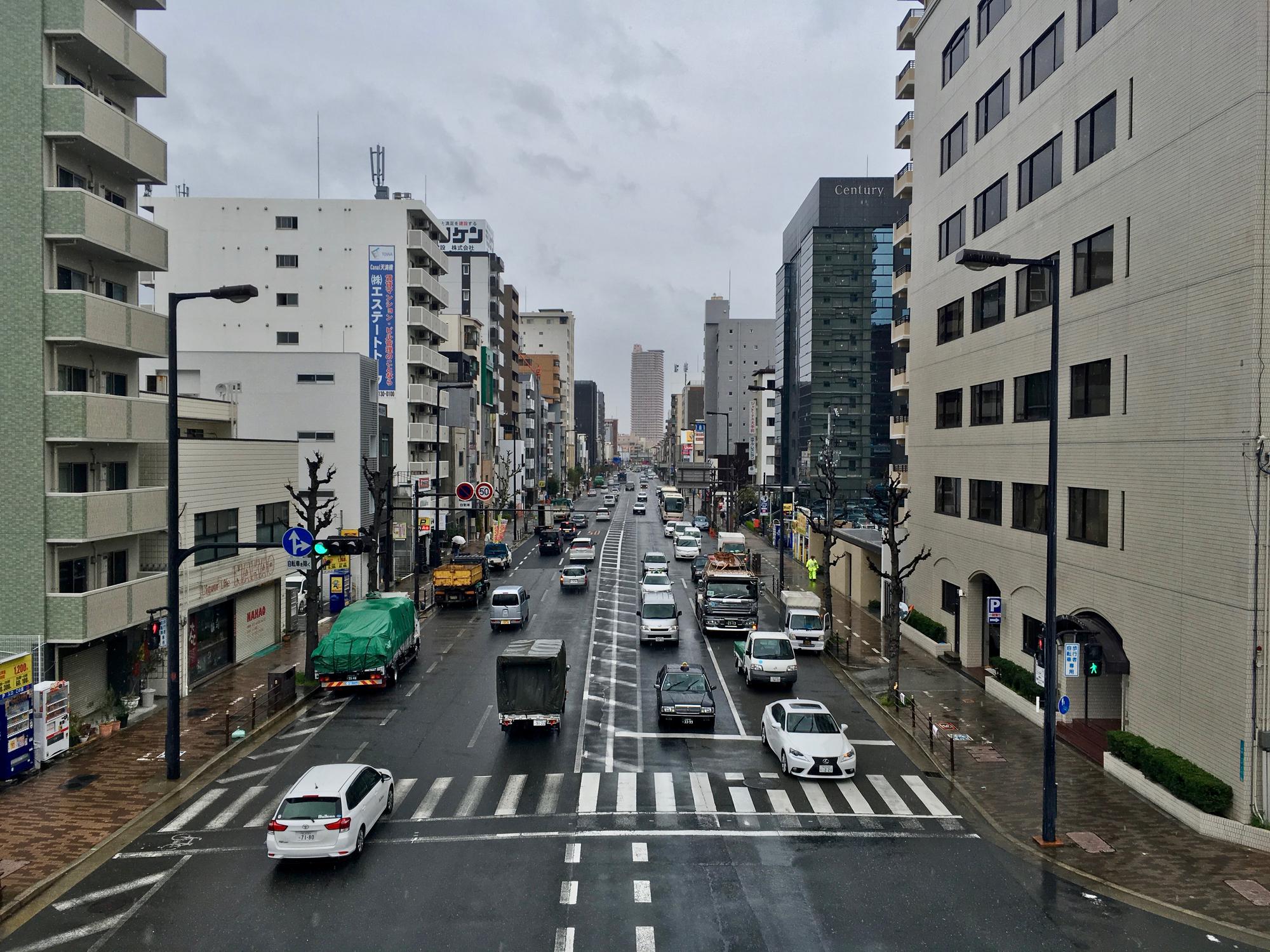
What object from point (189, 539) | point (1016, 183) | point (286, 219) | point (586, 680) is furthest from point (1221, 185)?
point (286, 219)

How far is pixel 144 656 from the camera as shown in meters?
29.1

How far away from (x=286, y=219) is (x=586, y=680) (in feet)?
168

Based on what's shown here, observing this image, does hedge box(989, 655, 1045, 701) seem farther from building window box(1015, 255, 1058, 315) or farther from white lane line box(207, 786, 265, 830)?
white lane line box(207, 786, 265, 830)

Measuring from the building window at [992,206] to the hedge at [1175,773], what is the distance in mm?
18569

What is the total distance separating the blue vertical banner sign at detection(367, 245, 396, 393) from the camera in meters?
69.4

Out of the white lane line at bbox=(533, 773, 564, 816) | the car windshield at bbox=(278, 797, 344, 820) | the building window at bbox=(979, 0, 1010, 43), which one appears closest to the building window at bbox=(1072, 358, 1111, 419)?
the building window at bbox=(979, 0, 1010, 43)

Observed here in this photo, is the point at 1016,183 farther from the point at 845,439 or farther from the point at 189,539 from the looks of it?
the point at 845,439

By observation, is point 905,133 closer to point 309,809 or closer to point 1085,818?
point 1085,818

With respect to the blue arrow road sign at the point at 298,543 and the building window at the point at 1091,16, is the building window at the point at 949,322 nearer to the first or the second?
the building window at the point at 1091,16

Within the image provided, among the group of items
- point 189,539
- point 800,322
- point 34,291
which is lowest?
point 189,539

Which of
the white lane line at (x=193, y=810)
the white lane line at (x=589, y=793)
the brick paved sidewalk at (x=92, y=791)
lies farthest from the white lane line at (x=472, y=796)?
the brick paved sidewalk at (x=92, y=791)

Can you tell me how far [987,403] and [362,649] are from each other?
2361 cm

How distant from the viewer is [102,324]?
26.1 m

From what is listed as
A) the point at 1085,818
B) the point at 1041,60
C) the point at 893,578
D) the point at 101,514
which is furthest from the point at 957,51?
the point at 101,514
